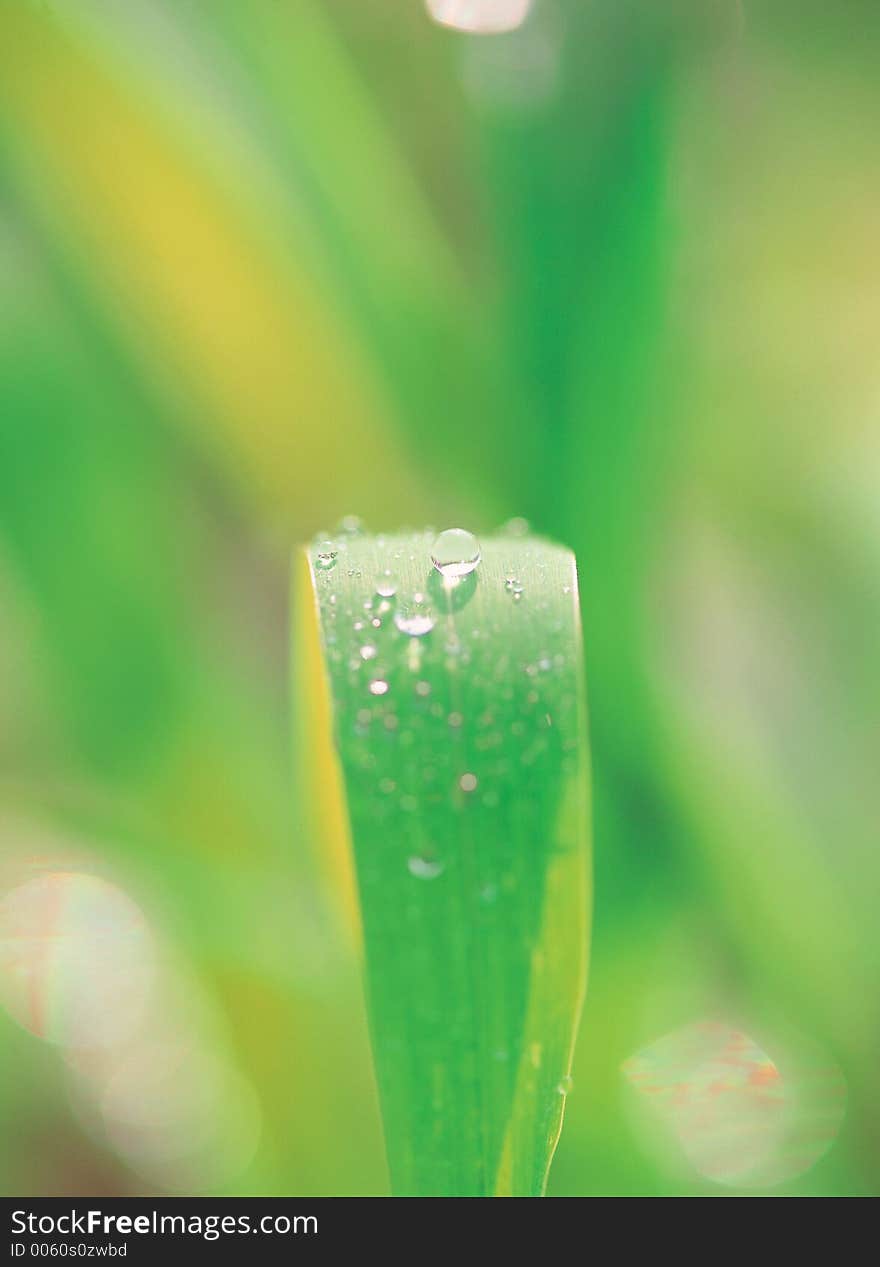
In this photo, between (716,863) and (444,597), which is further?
(716,863)

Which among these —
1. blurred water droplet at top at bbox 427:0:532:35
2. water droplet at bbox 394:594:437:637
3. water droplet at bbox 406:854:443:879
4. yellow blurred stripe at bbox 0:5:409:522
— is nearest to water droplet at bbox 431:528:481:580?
water droplet at bbox 394:594:437:637

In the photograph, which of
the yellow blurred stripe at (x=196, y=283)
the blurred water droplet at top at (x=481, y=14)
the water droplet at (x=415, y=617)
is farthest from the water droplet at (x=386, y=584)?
the blurred water droplet at top at (x=481, y=14)

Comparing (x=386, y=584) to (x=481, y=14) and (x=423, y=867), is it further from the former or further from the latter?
(x=481, y=14)

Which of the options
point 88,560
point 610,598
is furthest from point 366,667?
point 88,560

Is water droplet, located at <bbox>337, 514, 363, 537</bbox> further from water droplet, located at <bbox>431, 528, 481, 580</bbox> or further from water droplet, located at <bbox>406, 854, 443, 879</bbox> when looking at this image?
water droplet, located at <bbox>406, 854, 443, 879</bbox>

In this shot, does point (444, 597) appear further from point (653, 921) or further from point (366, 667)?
point (653, 921)
